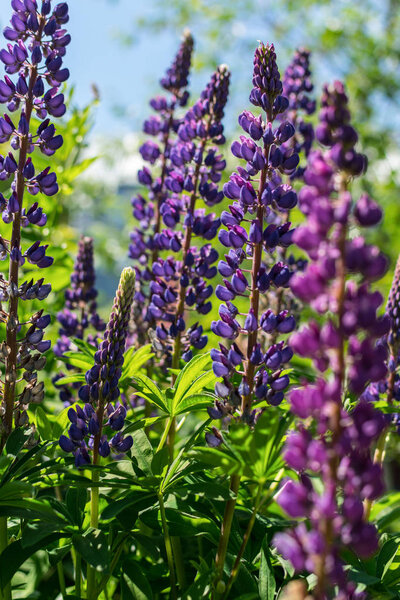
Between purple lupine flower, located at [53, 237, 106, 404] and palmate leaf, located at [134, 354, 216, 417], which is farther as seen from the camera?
purple lupine flower, located at [53, 237, 106, 404]

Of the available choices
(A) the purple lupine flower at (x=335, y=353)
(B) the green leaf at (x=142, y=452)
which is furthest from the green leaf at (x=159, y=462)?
(A) the purple lupine flower at (x=335, y=353)

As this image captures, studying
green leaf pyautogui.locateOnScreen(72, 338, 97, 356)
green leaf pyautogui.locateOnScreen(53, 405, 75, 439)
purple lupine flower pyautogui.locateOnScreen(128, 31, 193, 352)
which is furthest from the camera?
purple lupine flower pyautogui.locateOnScreen(128, 31, 193, 352)

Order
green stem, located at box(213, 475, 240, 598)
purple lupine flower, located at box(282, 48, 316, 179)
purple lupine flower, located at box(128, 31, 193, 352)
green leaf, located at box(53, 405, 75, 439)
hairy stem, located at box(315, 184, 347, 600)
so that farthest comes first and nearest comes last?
1. purple lupine flower, located at box(282, 48, 316, 179)
2. purple lupine flower, located at box(128, 31, 193, 352)
3. green leaf, located at box(53, 405, 75, 439)
4. green stem, located at box(213, 475, 240, 598)
5. hairy stem, located at box(315, 184, 347, 600)

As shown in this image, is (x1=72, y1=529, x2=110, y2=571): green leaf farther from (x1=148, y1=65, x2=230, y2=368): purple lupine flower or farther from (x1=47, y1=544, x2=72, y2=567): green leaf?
(x1=148, y1=65, x2=230, y2=368): purple lupine flower

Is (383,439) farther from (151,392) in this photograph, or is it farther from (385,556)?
(151,392)

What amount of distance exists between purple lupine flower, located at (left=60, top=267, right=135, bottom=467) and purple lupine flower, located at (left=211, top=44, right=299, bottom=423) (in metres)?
0.16

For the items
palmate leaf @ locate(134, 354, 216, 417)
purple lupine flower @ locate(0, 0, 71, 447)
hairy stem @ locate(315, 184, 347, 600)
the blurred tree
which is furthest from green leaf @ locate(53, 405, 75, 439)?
the blurred tree

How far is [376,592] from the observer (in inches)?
38.4

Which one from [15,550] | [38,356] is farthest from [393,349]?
[15,550]

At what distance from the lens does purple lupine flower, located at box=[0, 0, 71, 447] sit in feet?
3.67

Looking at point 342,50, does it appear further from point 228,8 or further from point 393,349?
point 393,349

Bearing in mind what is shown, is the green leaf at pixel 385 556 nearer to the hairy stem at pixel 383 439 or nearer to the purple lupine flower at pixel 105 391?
the hairy stem at pixel 383 439

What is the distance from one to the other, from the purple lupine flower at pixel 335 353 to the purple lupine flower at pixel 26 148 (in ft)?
2.00

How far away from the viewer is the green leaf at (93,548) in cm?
89
